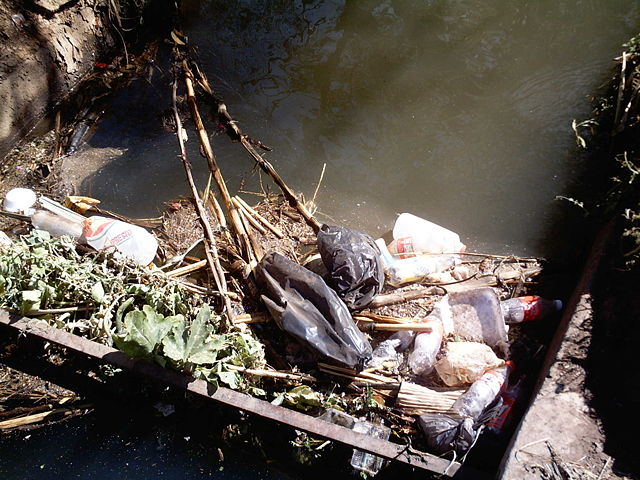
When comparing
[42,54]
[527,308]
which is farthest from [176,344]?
[42,54]

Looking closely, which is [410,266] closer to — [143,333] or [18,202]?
[143,333]

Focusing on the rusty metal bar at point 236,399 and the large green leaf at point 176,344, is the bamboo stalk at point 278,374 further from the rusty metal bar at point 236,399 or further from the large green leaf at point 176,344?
the large green leaf at point 176,344

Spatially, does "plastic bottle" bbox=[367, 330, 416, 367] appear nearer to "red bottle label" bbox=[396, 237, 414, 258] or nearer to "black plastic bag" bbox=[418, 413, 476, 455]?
"black plastic bag" bbox=[418, 413, 476, 455]

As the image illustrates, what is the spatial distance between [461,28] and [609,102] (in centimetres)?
177

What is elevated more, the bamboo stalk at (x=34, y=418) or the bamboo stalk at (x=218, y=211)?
the bamboo stalk at (x=218, y=211)

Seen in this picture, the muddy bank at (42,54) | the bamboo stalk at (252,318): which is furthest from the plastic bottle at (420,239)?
the muddy bank at (42,54)

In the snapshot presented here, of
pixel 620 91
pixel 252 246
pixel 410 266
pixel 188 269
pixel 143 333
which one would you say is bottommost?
pixel 143 333

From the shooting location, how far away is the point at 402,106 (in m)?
4.49

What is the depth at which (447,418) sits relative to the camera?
2641 millimetres

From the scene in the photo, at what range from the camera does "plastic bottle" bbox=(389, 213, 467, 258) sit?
355 centimetres

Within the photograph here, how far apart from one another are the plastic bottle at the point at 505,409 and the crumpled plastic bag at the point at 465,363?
16 cm

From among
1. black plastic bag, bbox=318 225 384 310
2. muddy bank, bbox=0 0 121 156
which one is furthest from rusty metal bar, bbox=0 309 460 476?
muddy bank, bbox=0 0 121 156

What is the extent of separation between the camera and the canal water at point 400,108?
3.98 m

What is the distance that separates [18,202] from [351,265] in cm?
264
